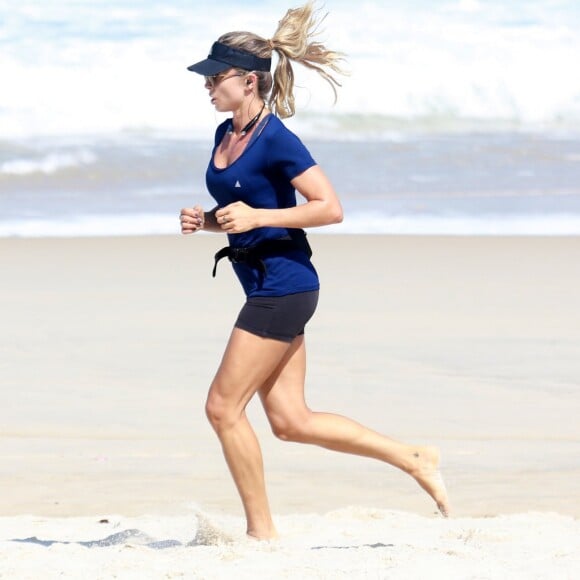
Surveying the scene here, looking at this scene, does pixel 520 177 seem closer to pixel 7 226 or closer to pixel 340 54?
pixel 7 226

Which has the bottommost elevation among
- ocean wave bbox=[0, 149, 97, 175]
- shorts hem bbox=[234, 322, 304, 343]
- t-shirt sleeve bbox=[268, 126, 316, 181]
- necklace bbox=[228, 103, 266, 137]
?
shorts hem bbox=[234, 322, 304, 343]

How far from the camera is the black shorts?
16.0 feet

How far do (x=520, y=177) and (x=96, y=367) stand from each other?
45.3ft

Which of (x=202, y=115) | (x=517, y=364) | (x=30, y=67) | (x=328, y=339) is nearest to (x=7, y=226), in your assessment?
(x=328, y=339)

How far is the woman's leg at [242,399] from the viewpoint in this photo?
192 inches

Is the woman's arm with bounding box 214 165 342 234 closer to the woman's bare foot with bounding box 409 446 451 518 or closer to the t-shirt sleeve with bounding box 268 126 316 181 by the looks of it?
the t-shirt sleeve with bounding box 268 126 316 181

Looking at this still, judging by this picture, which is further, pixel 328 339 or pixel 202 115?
pixel 202 115

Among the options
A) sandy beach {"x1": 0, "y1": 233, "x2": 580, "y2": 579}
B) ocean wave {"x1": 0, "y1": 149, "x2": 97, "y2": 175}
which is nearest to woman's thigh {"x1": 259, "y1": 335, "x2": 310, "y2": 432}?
sandy beach {"x1": 0, "y1": 233, "x2": 580, "y2": 579}

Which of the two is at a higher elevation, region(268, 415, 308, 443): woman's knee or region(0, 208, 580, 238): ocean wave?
region(0, 208, 580, 238): ocean wave

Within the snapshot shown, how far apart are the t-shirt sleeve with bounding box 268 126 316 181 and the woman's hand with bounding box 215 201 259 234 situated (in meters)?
0.19

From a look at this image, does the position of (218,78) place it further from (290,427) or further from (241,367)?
(290,427)

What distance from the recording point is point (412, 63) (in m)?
33.5

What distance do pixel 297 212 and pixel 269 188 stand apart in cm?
17

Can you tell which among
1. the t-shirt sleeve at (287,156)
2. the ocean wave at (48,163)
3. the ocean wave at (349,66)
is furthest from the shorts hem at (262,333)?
the ocean wave at (349,66)
